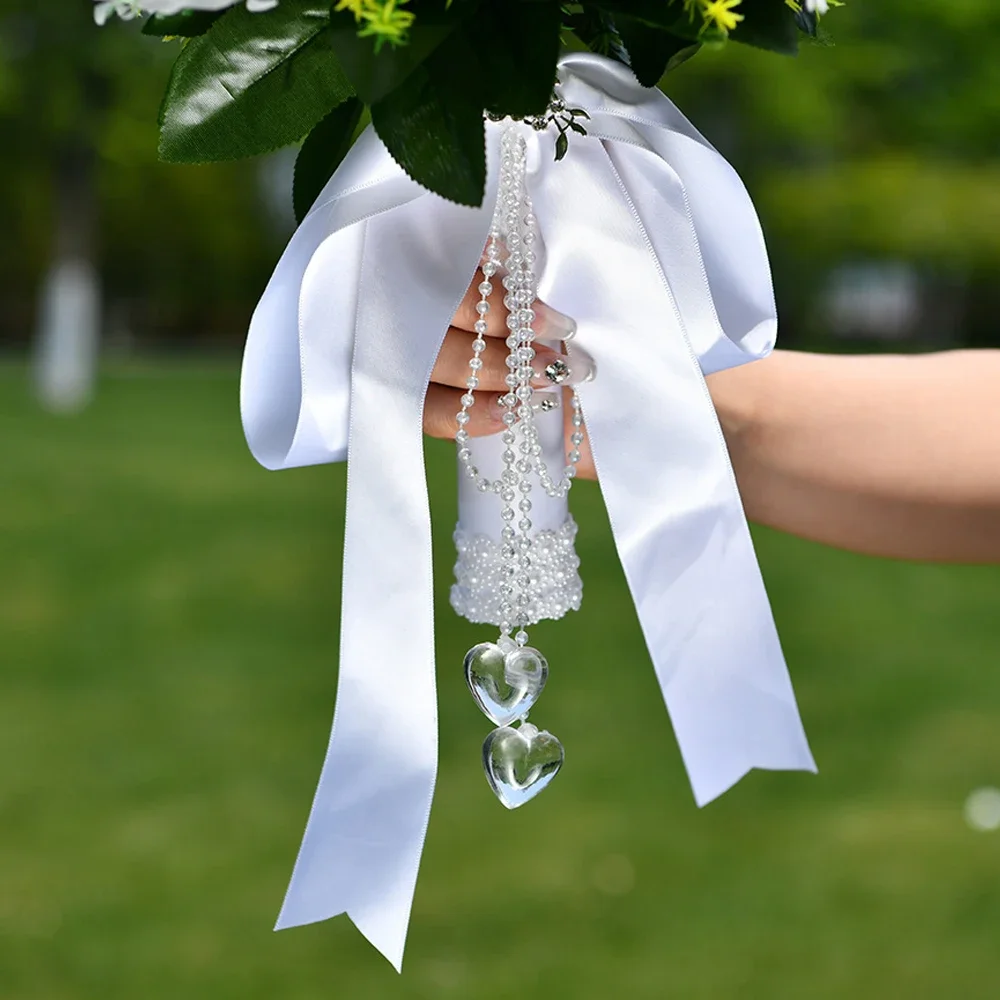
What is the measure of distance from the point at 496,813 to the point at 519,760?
2501mm

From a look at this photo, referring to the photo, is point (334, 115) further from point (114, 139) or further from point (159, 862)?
point (114, 139)

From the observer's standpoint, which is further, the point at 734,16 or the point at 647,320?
the point at 647,320

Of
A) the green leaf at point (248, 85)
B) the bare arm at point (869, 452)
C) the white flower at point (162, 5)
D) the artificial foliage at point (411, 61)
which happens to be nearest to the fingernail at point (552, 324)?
the artificial foliage at point (411, 61)

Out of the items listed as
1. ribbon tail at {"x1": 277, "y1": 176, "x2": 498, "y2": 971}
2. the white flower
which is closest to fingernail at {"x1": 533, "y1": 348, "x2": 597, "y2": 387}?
ribbon tail at {"x1": 277, "y1": 176, "x2": 498, "y2": 971}

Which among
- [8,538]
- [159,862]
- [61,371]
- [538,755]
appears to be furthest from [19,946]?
[61,371]

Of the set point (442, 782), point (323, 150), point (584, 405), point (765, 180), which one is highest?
point (323, 150)

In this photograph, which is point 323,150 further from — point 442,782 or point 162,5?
point 442,782

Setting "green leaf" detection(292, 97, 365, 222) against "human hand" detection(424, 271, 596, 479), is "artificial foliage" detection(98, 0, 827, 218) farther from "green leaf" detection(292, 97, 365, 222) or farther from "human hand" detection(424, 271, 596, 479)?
"human hand" detection(424, 271, 596, 479)

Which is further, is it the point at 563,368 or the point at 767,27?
the point at 563,368

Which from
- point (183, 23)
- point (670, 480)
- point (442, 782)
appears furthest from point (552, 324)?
point (442, 782)

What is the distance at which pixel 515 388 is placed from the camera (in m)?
1.20

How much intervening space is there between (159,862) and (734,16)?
2.90 m

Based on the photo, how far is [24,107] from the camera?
13133 millimetres

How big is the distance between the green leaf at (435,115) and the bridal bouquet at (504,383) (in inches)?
3.8
